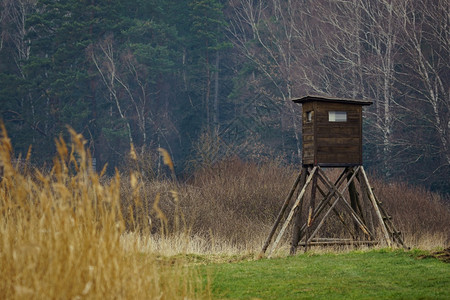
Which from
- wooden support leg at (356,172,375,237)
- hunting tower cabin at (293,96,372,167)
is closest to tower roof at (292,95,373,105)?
hunting tower cabin at (293,96,372,167)

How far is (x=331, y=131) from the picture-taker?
50.7 feet

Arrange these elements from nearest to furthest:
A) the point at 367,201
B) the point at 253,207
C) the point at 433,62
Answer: the point at 367,201 < the point at 253,207 < the point at 433,62

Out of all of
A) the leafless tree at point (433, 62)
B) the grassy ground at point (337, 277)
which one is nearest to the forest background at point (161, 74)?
the leafless tree at point (433, 62)

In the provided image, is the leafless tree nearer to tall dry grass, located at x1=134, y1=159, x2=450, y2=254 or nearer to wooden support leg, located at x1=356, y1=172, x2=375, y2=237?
tall dry grass, located at x1=134, y1=159, x2=450, y2=254

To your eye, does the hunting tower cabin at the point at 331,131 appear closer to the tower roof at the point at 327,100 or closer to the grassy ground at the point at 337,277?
the tower roof at the point at 327,100

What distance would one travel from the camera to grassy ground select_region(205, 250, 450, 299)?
916 cm

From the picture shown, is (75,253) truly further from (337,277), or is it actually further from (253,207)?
(253,207)

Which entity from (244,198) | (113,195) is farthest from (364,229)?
(113,195)

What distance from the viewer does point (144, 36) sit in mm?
42375

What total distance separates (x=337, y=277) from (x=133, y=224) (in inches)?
189

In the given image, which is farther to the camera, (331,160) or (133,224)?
(331,160)

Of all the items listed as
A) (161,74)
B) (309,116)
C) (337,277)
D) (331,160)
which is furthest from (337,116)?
(161,74)

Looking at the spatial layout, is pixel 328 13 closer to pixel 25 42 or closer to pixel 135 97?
pixel 135 97

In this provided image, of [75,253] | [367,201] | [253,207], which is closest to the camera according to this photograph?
[75,253]
